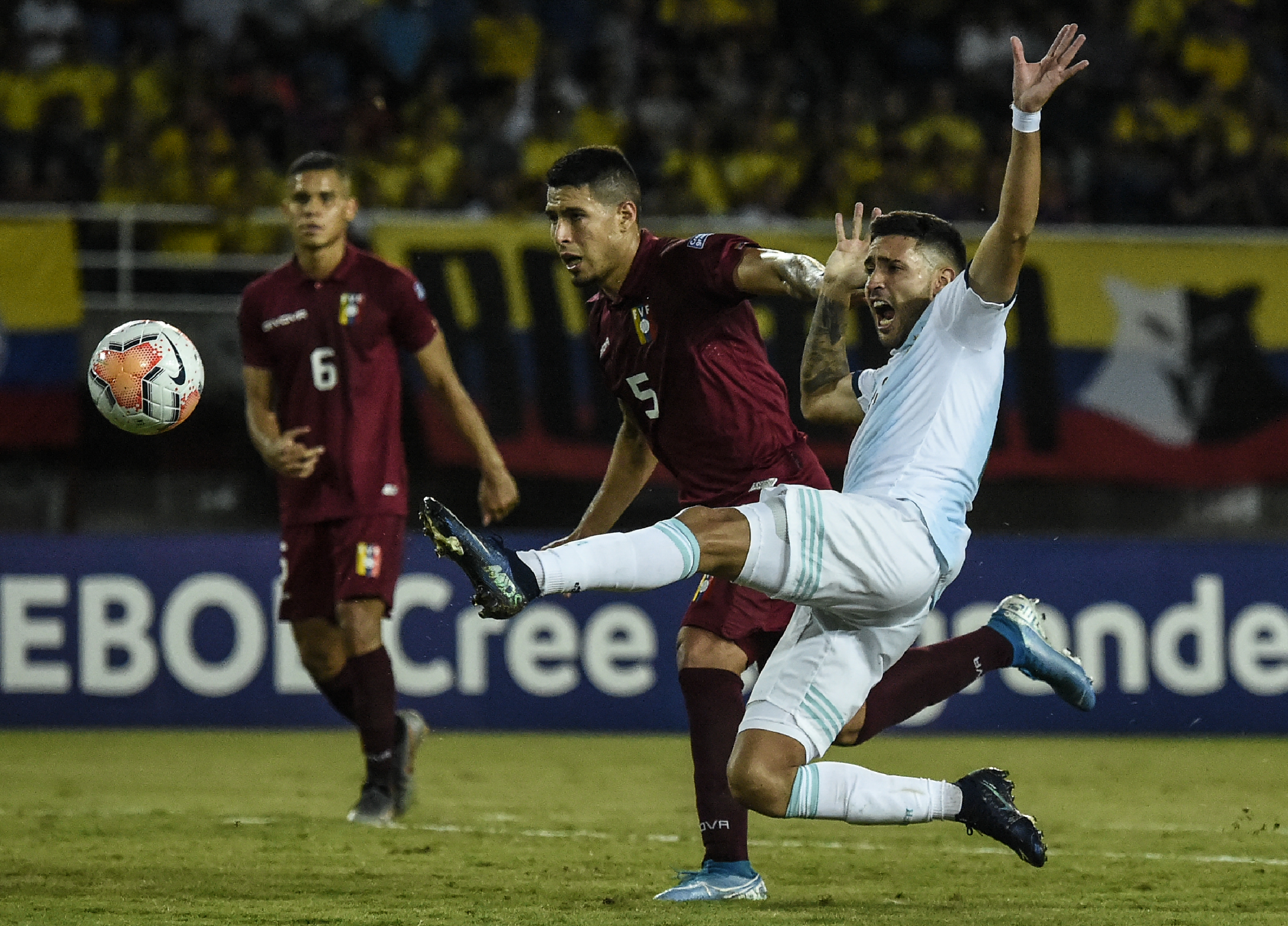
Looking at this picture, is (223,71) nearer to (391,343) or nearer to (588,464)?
(588,464)

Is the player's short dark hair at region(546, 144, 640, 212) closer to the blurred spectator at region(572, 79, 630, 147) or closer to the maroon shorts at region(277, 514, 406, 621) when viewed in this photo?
the maroon shorts at region(277, 514, 406, 621)

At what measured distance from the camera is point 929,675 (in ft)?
19.5

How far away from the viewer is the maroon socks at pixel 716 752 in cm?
550

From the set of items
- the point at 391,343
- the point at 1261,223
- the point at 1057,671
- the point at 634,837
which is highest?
the point at 1261,223

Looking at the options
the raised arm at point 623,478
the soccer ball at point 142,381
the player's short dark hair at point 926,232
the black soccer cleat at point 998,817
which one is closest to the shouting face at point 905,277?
the player's short dark hair at point 926,232

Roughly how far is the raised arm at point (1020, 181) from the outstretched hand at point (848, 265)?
0.35m

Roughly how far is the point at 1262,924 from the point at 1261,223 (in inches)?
370

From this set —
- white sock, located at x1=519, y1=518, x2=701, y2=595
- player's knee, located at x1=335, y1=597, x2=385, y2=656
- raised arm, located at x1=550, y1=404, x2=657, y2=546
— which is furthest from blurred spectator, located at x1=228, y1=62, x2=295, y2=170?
white sock, located at x1=519, y1=518, x2=701, y2=595

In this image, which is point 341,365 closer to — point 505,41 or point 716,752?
point 716,752

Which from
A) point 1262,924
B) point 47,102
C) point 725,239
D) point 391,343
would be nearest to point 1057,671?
point 1262,924

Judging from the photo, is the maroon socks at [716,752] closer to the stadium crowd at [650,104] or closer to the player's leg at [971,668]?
the player's leg at [971,668]

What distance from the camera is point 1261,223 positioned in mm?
13430

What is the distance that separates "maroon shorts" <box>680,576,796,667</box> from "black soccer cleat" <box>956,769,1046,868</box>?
0.77 m

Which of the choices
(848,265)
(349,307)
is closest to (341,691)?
(349,307)
